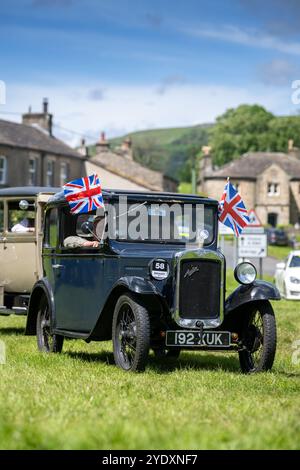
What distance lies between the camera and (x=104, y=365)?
1051 cm

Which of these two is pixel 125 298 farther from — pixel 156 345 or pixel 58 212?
pixel 58 212

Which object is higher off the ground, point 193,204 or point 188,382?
point 193,204

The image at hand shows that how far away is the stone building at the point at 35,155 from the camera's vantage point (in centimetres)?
5641

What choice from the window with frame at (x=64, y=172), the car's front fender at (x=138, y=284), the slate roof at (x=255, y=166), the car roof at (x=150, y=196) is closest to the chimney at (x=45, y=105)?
the window with frame at (x=64, y=172)

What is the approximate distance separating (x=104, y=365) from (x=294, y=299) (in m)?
17.7

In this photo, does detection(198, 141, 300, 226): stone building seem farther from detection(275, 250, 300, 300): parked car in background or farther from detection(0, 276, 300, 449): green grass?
detection(0, 276, 300, 449): green grass

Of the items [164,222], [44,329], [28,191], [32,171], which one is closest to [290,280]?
[28,191]

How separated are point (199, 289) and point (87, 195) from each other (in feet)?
5.72

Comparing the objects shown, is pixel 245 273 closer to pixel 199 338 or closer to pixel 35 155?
pixel 199 338

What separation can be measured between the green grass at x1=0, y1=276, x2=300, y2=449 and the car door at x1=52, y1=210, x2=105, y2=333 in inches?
18.6

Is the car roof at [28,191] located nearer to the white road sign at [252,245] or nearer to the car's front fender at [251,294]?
the car's front fender at [251,294]

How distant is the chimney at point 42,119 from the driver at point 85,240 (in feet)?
173

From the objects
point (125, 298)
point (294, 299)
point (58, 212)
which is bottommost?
point (294, 299)
